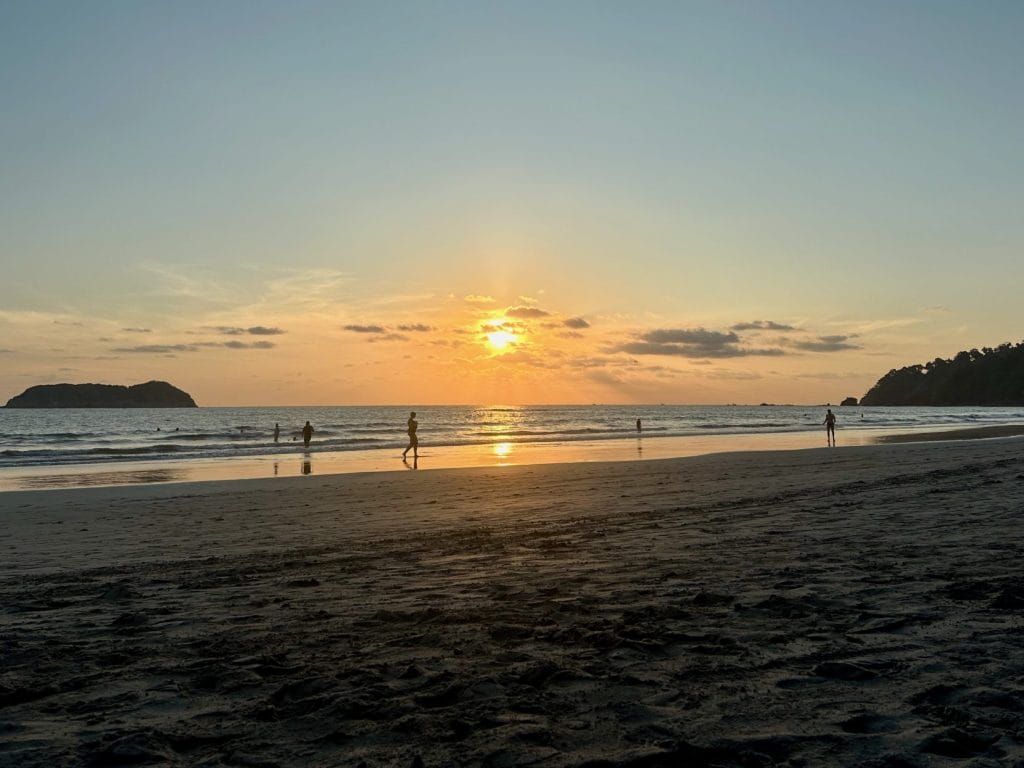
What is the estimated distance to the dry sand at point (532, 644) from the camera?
3922mm

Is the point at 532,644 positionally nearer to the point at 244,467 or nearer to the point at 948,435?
the point at 244,467

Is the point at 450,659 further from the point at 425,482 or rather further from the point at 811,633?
the point at 425,482

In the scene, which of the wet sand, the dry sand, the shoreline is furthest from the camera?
the wet sand

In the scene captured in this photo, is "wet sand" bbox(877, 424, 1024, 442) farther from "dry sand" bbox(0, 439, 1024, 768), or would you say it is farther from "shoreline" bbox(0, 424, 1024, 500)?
"dry sand" bbox(0, 439, 1024, 768)

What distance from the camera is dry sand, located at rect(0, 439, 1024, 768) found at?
3922 mm

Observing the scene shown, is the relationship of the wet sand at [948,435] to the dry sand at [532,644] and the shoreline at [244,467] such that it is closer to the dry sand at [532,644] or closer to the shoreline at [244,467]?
the shoreline at [244,467]

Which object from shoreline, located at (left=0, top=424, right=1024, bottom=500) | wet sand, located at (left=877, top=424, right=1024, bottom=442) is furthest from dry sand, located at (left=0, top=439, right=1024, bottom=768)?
wet sand, located at (left=877, top=424, right=1024, bottom=442)

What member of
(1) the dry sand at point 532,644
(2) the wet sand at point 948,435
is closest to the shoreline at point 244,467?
(1) the dry sand at point 532,644

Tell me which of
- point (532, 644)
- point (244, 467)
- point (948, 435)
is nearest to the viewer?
point (532, 644)

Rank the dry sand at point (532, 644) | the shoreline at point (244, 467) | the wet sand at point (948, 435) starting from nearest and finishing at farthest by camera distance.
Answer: the dry sand at point (532, 644)
the shoreline at point (244, 467)
the wet sand at point (948, 435)

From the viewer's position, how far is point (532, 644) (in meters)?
5.54

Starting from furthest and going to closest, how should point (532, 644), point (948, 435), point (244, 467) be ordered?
point (948, 435) < point (244, 467) < point (532, 644)

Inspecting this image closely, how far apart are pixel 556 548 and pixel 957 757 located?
666cm

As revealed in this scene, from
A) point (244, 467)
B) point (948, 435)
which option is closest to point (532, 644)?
point (244, 467)
